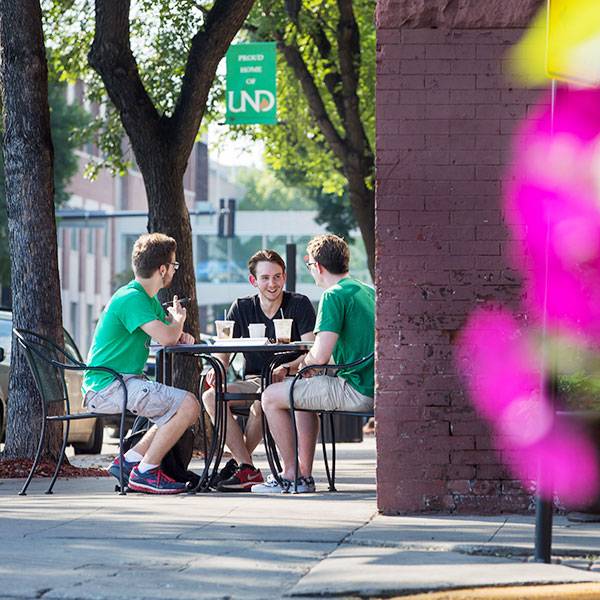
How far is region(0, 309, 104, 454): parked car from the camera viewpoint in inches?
736

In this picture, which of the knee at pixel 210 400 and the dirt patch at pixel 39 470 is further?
the dirt patch at pixel 39 470

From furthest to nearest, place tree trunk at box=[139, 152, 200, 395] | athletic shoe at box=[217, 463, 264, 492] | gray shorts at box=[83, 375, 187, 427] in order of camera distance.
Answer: tree trunk at box=[139, 152, 200, 395], athletic shoe at box=[217, 463, 264, 492], gray shorts at box=[83, 375, 187, 427]

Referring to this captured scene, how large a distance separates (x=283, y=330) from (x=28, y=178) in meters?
3.56

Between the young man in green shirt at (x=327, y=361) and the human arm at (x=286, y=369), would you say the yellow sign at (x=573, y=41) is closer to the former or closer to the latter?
the young man in green shirt at (x=327, y=361)

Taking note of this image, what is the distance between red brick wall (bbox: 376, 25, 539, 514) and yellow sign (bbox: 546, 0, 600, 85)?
1.56 meters

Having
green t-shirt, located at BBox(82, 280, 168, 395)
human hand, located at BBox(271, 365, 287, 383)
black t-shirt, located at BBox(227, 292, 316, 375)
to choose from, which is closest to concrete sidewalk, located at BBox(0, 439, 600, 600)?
green t-shirt, located at BBox(82, 280, 168, 395)

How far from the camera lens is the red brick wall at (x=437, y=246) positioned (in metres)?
9.12

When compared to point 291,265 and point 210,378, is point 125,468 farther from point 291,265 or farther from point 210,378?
point 291,265

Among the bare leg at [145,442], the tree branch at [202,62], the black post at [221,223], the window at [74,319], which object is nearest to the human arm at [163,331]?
the bare leg at [145,442]

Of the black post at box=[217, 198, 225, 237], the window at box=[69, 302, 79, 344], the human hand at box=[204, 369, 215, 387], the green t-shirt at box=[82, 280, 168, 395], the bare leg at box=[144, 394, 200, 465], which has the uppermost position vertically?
the black post at box=[217, 198, 225, 237]

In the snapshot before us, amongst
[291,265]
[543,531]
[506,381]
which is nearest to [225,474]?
[506,381]

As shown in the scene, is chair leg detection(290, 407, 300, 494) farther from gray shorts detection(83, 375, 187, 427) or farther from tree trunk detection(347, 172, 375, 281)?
tree trunk detection(347, 172, 375, 281)

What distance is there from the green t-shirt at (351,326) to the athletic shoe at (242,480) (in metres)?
1.08

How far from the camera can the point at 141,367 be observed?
37.2 ft
